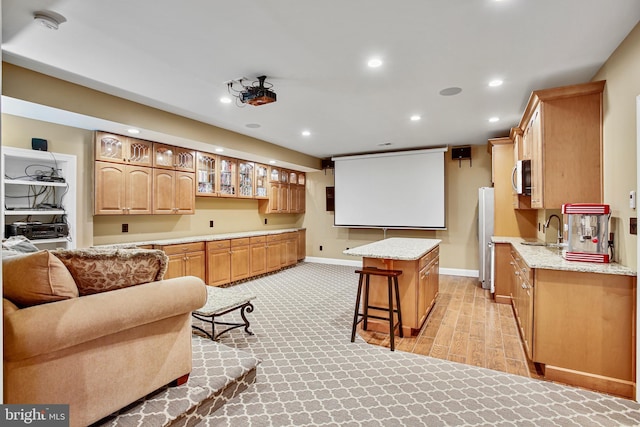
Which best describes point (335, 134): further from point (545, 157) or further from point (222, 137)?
point (545, 157)

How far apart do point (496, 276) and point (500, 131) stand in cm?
236

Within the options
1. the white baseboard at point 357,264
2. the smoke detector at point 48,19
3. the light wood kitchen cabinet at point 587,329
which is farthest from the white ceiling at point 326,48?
the white baseboard at point 357,264

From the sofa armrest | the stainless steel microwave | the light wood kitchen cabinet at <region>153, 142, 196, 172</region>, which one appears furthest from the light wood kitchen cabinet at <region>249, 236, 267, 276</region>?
the stainless steel microwave

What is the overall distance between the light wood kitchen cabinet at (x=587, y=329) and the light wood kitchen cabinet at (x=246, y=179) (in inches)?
196

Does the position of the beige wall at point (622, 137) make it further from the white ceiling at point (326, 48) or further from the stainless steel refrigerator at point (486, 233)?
the stainless steel refrigerator at point (486, 233)

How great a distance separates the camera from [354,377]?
8.55 feet

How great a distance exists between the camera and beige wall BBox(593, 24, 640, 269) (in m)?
2.34

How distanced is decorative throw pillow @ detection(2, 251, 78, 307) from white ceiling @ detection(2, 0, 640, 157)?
1.65 meters

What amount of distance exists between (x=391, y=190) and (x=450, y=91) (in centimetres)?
342

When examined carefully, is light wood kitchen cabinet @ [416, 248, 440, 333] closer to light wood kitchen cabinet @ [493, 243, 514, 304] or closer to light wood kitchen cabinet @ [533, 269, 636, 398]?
light wood kitchen cabinet @ [493, 243, 514, 304]

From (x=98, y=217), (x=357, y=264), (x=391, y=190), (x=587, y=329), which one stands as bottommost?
(x=357, y=264)

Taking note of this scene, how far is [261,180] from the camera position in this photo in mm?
6750

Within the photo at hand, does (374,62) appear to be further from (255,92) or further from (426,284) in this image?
(426,284)

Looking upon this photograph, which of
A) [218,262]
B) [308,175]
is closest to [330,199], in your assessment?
[308,175]
